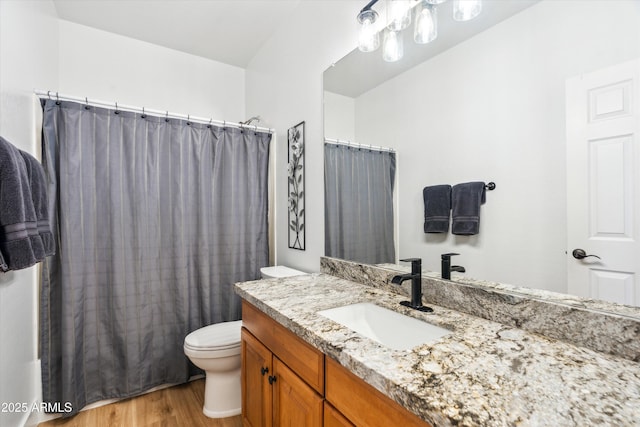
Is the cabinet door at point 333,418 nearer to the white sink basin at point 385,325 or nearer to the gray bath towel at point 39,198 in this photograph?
the white sink basin at point 385,325

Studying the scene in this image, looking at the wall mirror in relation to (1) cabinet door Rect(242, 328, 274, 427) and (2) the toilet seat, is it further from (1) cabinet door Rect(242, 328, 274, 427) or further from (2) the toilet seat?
(2) the toilet seat

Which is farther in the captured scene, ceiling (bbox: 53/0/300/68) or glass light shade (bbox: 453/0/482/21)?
ceiling (bbox: 53/0/300/68)

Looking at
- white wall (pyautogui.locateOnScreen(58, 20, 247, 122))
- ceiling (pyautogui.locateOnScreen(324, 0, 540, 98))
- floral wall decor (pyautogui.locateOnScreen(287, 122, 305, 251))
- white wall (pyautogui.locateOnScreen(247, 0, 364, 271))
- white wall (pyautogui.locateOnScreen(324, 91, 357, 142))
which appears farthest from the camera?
white wall (pyautogui.locateOnScreen(58, 20, 247, 122))

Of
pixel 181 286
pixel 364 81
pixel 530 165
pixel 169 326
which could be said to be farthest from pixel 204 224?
pixel 530 165

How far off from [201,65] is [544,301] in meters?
3.16

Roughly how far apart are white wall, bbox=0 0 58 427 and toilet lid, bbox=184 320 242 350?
772 millimetres

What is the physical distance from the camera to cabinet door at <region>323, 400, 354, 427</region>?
2.57ft

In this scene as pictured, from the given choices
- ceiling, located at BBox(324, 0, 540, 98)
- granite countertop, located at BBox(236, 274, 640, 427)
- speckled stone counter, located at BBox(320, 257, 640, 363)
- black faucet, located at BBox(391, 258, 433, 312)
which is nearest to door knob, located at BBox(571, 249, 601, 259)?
speckled stone counter, located at BBox(320, 257, 640, 363)

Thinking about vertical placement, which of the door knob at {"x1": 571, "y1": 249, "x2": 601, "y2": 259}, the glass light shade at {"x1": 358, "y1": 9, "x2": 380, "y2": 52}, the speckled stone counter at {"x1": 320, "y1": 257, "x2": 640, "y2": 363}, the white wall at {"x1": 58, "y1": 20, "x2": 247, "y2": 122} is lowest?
the speckled stone counter at {"x1": 320, "y1": 257, "x2": 640, "y2": 363}

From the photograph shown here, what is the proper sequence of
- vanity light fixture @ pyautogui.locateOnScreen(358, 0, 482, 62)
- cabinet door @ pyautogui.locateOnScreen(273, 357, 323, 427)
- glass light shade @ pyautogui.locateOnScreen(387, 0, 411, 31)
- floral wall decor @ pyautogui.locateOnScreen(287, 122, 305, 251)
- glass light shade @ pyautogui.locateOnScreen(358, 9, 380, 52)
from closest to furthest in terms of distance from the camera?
1. cabinet door @ pyautogui.locateOnScreen(273, 357, 323, 427)
2. vanity light fixture @ pyautogui.locateOnScreen(358, 0, 482, 62)
3. glass light shade @ pyautogui.locateOnScreen(387, 0, 411, 31)
4. glass light shade @ pyautogui.locateOnScreen(358, 9, 380, 52)
5. floral wall decor @ pyautogui.locateOnScreen(287, 122, 305, 251)

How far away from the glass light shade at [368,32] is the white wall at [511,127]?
0.90 feet

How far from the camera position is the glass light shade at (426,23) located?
121 centimetres

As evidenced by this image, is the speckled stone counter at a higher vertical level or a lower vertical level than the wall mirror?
lower

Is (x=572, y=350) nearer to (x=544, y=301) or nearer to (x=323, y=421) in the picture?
(x=544, y=301)
